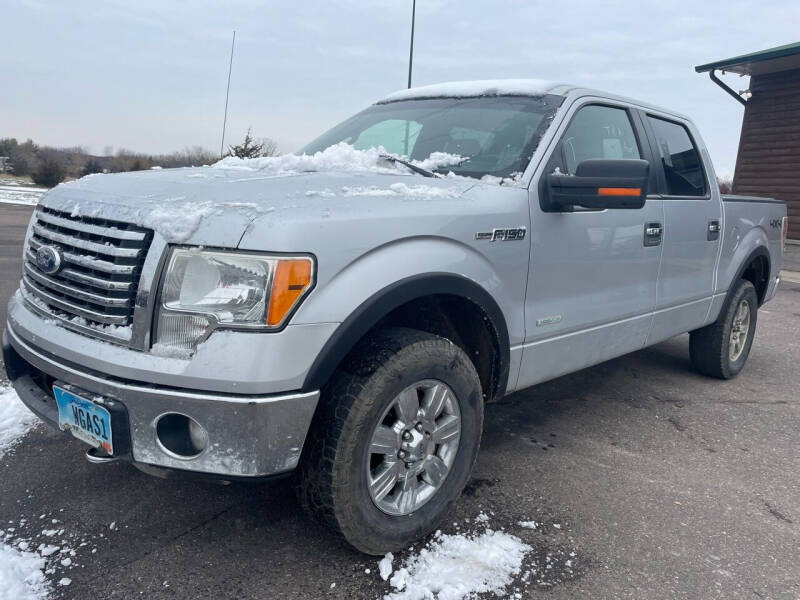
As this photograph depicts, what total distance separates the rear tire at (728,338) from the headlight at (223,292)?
376 cm

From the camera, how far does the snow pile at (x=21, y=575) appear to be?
199 centimetres

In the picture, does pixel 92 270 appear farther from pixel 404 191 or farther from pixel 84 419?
pixel 404 191

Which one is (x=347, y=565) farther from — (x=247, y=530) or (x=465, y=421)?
(x=465, y=421)

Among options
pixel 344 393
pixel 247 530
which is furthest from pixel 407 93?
pixel 247 530

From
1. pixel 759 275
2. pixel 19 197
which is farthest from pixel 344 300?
pixel 19 197

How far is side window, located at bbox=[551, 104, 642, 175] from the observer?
119 inches

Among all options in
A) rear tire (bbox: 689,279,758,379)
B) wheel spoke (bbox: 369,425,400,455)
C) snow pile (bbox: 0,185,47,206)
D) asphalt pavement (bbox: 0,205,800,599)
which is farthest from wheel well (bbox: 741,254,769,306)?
snow pile (bbox: 0,185,47,206)

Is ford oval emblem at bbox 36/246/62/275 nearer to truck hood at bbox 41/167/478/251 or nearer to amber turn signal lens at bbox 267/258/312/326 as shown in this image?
truck hood at bbox 41/167/478/251

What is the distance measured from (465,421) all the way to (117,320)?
1.28 metres

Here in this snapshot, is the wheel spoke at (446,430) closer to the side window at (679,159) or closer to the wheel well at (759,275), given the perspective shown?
the side window at (679,159)

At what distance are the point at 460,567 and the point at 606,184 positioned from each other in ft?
5.14

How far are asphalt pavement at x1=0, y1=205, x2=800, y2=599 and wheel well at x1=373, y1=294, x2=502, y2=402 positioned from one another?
568 mm

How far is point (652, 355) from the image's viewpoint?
556 cm

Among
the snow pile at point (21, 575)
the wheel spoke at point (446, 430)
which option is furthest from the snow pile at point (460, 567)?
the snow pile at point (21, 575)
